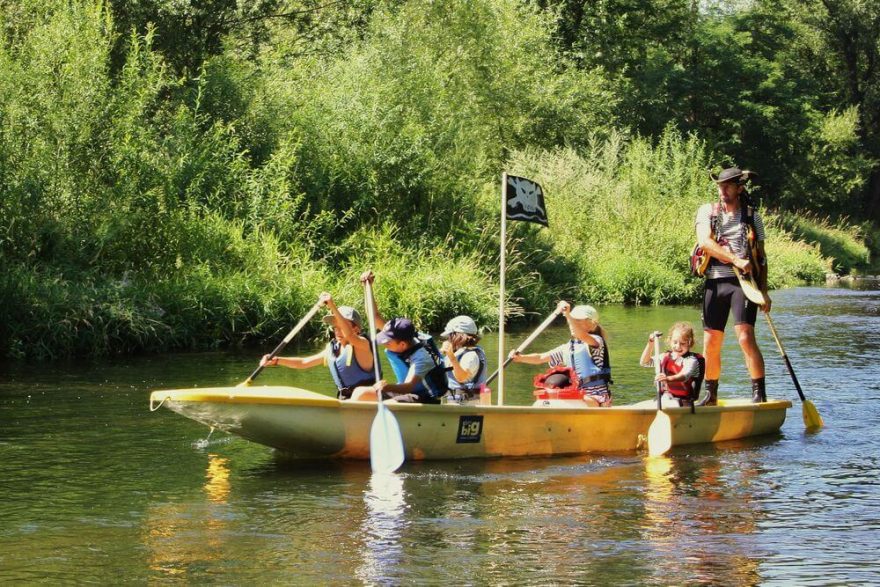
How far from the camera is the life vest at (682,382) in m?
9.42

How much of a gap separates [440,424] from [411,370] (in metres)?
0.43

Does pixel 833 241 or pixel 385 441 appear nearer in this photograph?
pixel 385 441

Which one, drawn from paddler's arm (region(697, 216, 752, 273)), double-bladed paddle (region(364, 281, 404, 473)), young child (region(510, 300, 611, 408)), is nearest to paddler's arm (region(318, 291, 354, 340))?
double-bladed paddle (region(364, 281, 404, 473))

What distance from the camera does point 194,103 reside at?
20.3 m

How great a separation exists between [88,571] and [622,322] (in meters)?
14.2

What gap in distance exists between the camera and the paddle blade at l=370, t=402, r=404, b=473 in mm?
8211

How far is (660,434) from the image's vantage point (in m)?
9.20

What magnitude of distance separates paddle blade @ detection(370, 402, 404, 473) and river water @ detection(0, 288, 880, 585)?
11 centimetres

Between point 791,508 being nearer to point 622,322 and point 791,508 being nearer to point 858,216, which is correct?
point 622,322

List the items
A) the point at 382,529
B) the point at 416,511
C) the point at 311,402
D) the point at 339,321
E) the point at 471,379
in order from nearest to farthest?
the point at 382,529
the point at 416,511
the point at 311,402
the point at 339,321
the point at 471,379

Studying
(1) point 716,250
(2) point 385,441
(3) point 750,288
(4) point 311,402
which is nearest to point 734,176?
(1) point 716,250

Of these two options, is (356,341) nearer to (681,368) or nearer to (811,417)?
(681,368)

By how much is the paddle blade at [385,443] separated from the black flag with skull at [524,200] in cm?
264

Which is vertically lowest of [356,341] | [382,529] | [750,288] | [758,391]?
[382,529]
